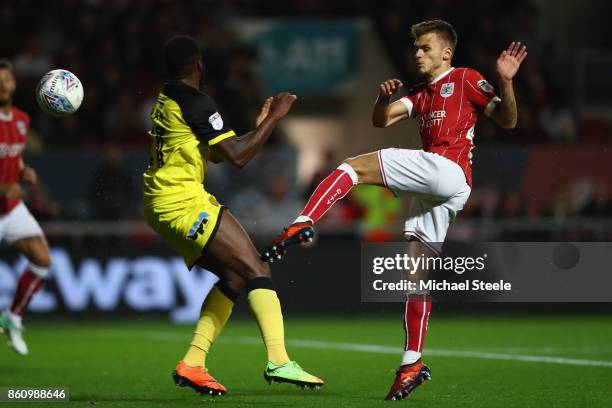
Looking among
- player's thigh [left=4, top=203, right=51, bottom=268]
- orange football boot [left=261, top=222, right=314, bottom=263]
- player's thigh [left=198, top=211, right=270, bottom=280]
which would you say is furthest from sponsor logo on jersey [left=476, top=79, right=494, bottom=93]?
player's thigh [left=4, top=203, right=51, bottom=268]

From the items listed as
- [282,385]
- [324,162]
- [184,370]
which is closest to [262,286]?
[184,370]

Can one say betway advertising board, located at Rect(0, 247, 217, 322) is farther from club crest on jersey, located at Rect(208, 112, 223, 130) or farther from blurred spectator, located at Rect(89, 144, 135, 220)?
club crest on jersey, located at Rect(208, 112, 223, 130)

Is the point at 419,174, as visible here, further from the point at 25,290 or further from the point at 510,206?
the point at 510,206

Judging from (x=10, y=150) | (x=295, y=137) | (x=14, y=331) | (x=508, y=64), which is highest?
(x=295, y=137)

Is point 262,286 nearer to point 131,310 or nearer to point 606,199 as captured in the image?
point 131,310

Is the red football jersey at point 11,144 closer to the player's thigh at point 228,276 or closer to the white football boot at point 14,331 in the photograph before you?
the white football boot at point 14,331

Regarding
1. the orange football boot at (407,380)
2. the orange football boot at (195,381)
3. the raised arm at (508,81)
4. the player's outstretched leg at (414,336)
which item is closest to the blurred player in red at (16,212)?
the orange football boot at (195,381)

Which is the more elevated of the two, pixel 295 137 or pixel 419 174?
pixel 295 137

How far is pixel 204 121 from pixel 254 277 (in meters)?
0.99

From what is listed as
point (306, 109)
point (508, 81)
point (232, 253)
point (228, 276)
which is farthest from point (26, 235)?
point (306, 109)

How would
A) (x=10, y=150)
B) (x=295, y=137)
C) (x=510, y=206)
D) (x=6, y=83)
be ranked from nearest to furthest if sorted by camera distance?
(x=6, y=83) → (x=10, y=150) → (x=510, y=206) → (x=295, y=137)

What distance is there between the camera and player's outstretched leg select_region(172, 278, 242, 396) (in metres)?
7.21

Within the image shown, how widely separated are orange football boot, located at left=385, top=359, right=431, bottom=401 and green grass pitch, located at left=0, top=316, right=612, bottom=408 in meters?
0.11

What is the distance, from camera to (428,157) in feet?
23.9
